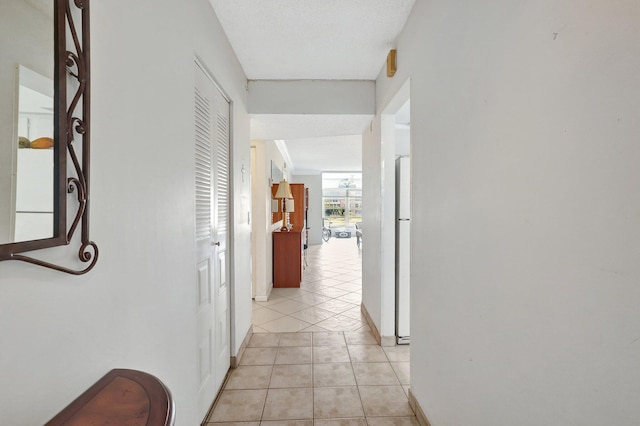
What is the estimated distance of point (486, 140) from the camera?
1.12m

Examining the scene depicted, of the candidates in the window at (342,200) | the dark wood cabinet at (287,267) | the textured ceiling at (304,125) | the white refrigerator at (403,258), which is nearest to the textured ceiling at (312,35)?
the textured ceiling at (304,125)

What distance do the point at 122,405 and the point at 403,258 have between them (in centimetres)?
255

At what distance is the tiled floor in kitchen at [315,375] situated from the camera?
1.94 m

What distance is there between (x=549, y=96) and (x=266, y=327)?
3.26 metres

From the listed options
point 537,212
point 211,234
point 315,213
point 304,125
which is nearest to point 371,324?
point 211,234

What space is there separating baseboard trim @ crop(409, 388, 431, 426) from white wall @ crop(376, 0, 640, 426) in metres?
0.26

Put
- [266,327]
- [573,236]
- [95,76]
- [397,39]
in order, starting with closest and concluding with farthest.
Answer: [573,236]
[95,76]
[397,39]
[266,327]

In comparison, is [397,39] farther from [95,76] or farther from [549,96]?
[95,76]

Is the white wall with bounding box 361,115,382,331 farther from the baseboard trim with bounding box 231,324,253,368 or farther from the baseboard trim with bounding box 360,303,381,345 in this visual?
the baseboard trim with bounding box 231,324,253,368

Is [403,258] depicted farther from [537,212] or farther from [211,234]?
[537,212]

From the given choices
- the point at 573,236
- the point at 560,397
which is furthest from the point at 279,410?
the point at 573,236

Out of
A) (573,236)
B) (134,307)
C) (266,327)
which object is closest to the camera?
(573,236)

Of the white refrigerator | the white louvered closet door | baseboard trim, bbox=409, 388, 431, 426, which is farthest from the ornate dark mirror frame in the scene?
the white refrigerator

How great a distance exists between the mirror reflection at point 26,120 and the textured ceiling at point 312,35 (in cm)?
154
